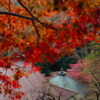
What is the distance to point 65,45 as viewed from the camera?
5.77 meters

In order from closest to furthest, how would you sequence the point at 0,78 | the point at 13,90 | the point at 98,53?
the point at 13,90 < the point at 0,78 < the point at 98,53

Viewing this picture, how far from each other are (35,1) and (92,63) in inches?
171

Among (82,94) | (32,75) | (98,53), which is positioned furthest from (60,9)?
(82,94)

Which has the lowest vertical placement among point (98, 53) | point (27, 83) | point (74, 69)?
point (27, 83)

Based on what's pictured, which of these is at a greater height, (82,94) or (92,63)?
(92,63)

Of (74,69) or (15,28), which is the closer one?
(15,28)

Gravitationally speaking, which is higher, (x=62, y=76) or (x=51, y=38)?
(x=51, y=38)

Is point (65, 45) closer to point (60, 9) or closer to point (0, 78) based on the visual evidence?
point (60, 9)

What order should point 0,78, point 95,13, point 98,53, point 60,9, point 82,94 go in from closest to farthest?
1. point 60,9
2. point 0,78
3. point 95,13
4. point 82,94
5. point 98,53

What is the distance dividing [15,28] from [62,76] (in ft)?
11.3

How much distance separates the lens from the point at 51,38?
16.4 feet

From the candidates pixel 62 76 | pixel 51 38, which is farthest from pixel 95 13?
pixel 62 76

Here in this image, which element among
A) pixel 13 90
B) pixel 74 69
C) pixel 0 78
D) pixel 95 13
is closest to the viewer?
pixel 13 90

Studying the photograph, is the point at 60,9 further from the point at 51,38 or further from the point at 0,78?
the point at 0,78
